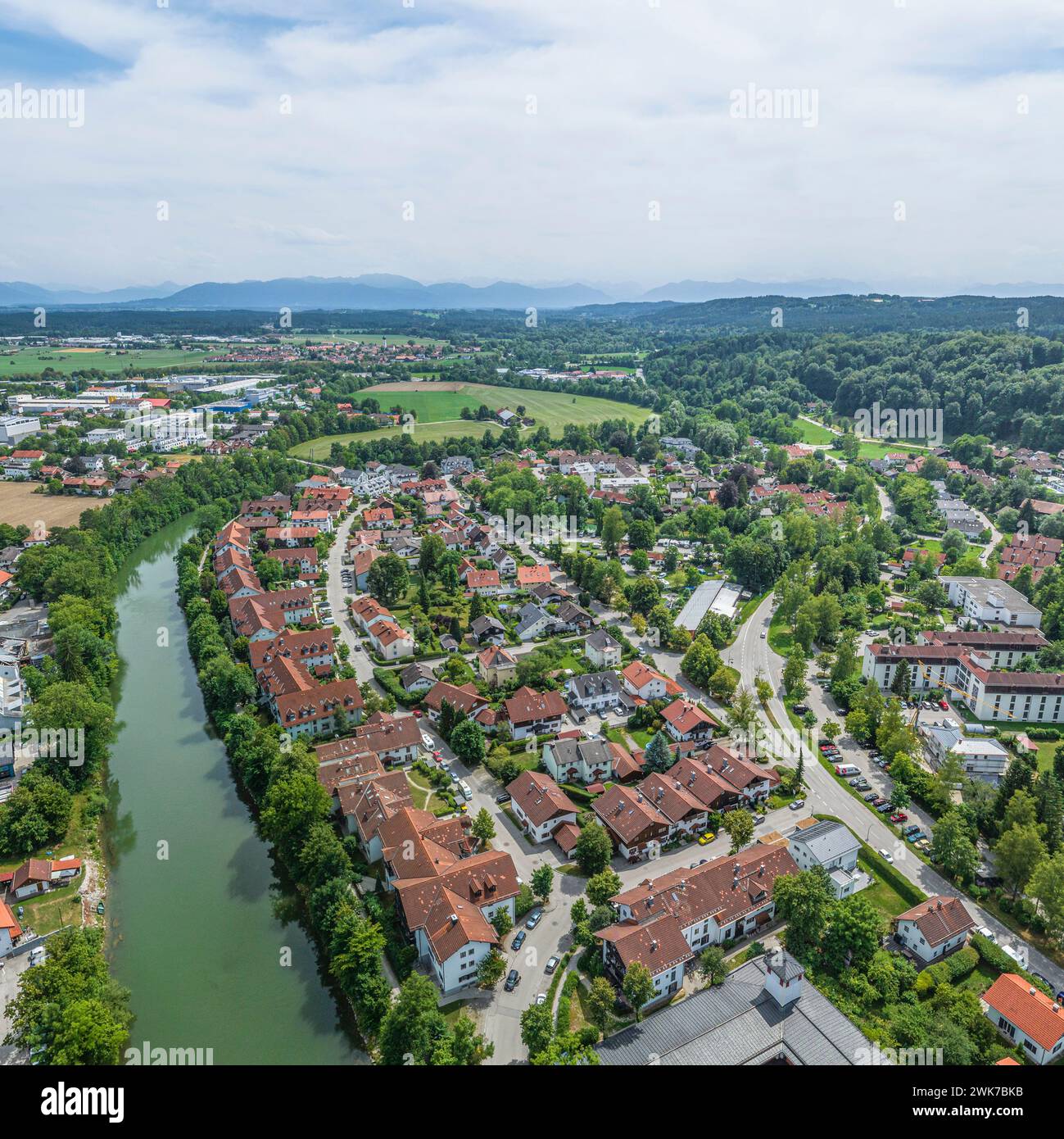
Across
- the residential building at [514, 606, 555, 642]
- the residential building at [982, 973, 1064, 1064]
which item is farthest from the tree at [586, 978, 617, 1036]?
the residential building at [514, 606, 555, 642]

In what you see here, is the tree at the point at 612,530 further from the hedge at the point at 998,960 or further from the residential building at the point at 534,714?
the hedge at the point at 998,960

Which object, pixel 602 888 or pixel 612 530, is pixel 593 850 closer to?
pixel 602 888

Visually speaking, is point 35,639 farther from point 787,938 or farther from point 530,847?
point 787,938

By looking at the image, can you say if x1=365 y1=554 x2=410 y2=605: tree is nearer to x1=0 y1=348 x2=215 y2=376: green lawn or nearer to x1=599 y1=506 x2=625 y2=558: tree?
x1=599 y1=506 x2=625 y2=558: tree

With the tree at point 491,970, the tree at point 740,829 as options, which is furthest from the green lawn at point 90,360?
the tree at point 740,829

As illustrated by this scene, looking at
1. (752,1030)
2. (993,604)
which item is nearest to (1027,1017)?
(752,1030)
